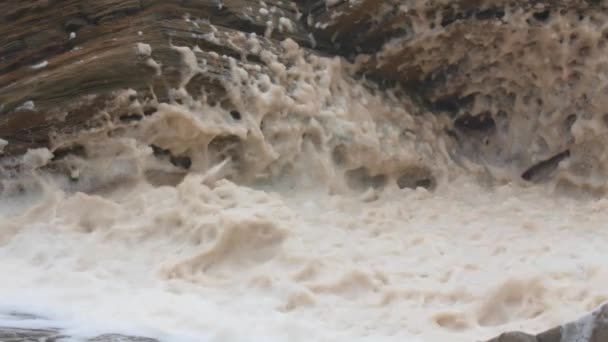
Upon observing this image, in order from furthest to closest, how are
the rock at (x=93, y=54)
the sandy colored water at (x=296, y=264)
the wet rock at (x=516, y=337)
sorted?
the rock at (x=93, y=54) < the sandy colored water at (x=296, y=264) < the wet rock at (x=516, y=337)

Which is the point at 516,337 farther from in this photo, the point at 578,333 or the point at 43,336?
the point at 43,336

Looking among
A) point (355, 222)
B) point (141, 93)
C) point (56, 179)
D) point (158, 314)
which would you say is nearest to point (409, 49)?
point (355, 222)

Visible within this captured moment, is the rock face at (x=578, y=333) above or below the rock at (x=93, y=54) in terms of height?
below

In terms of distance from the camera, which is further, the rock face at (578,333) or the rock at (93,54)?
the rock at (93,54)

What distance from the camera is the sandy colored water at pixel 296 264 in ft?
8.43

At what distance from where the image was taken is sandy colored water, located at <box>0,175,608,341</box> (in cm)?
257

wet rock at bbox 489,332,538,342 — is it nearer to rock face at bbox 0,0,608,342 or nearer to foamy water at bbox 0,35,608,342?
foamy water at bbox 0,35,608,342

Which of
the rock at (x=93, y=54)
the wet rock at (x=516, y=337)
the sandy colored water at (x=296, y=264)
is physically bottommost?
the wet rock at (x=516, y=337)

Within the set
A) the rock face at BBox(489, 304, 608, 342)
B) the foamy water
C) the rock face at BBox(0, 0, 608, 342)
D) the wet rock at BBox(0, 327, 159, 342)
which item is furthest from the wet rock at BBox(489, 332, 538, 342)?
the rock face at BBox(0, 0, 608, 342)

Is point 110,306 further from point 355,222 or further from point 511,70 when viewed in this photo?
point 511,70

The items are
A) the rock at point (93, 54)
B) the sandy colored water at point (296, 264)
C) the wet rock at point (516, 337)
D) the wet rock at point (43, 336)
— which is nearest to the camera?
the wet rock at point (516, 337)

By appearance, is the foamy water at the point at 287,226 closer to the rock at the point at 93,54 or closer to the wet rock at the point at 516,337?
the rock at the point at 93,54

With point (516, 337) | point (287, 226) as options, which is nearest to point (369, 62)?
point (287, 226)

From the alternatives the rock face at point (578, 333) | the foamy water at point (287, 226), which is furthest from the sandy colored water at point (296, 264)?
the rock face at point (578, 333)
